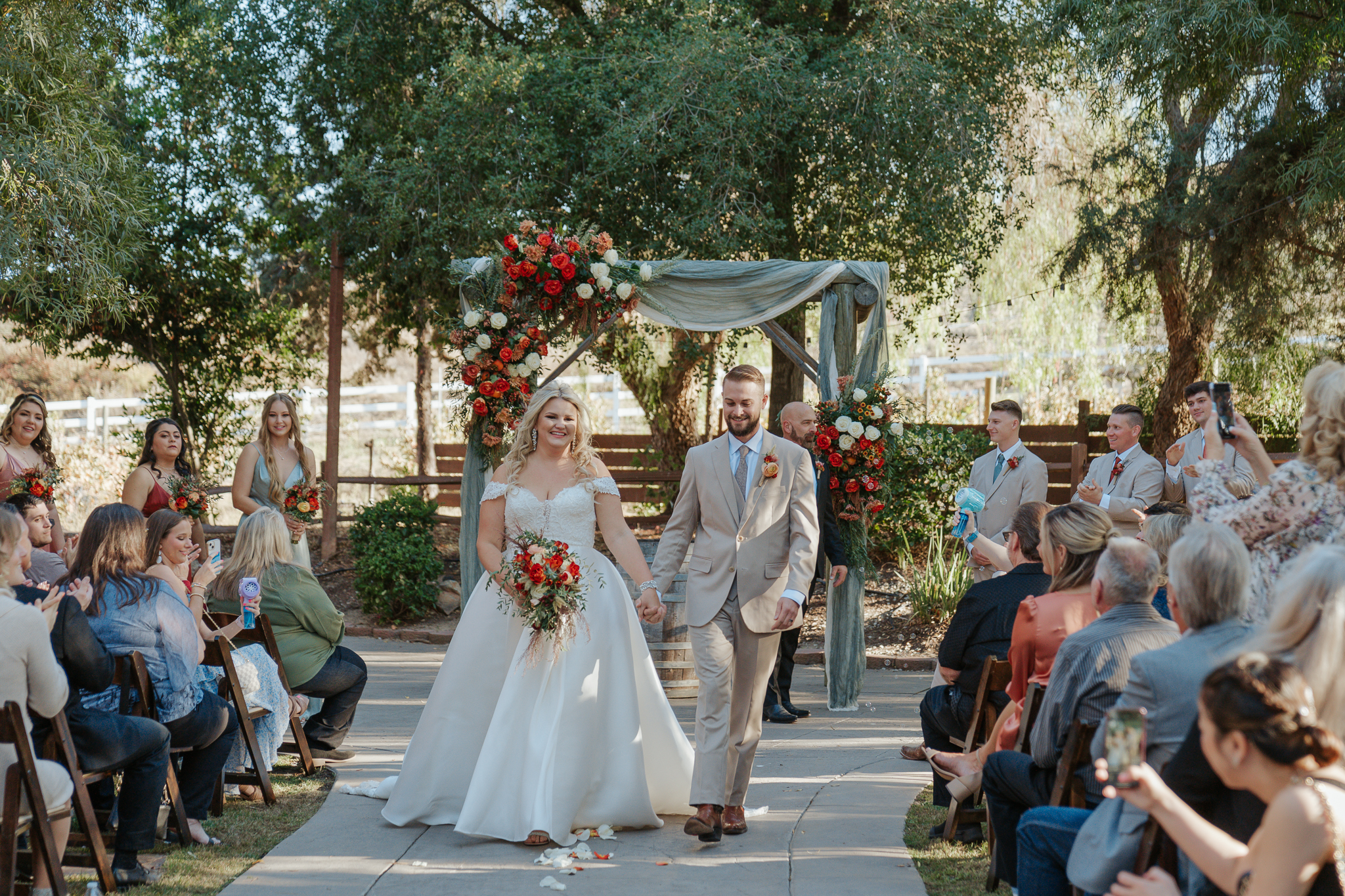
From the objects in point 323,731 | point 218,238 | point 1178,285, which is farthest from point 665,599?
point 218,238

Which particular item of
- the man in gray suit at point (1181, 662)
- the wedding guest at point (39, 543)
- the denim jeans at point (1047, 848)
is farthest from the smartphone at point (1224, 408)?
the wedding guest at point (39, 543)

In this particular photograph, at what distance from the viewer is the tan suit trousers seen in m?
4.88

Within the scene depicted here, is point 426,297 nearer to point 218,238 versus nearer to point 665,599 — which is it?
point 218,238

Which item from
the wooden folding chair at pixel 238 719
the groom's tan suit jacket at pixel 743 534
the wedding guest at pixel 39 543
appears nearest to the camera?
the groom's tan suit jacket at pixel 743 534

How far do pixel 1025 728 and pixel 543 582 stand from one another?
2.03 meters

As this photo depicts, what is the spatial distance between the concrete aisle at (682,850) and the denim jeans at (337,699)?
205mm

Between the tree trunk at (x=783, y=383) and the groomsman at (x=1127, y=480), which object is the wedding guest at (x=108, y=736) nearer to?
the groomsman at (x=1127, y=480)

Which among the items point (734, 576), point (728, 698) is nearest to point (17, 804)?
point (728, 698)

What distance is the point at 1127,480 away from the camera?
7.41 m

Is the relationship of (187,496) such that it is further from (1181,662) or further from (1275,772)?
(1275,772)

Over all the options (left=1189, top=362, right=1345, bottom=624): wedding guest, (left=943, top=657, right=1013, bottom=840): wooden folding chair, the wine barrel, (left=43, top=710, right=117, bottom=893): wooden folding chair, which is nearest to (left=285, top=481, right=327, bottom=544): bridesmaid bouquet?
the wine barrel

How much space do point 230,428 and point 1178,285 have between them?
11994 millimetres

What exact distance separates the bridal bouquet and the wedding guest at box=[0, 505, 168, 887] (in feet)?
4.91

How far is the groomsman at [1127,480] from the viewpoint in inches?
286
